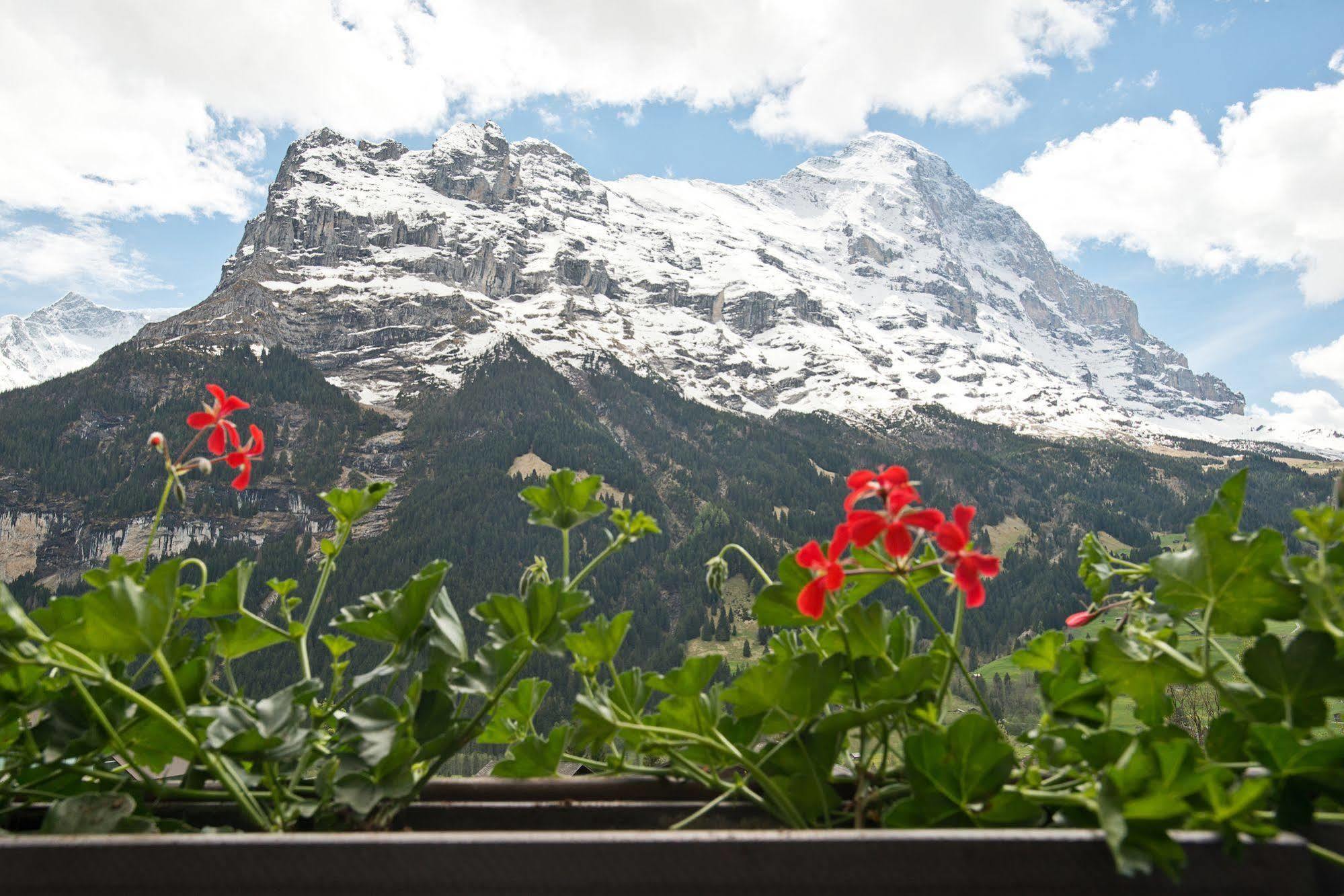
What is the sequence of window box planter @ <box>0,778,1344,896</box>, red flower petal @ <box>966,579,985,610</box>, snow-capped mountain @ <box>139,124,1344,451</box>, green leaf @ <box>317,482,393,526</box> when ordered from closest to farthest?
window box planter @ <box>0,778,1344,896</box> < red flower petal @ <box>966,579,985,610</box> < green leaf @ <box>317,482,393,526</box> < snow-capped mountain @ <box>139,124,1344,451</box>

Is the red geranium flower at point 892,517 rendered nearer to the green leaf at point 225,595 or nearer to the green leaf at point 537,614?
the green leaf at point 537,614

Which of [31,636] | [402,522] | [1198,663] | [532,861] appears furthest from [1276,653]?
[402,522]

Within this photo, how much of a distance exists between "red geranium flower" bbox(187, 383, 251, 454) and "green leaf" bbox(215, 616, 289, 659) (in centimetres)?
33

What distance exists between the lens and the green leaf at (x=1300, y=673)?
0.67 metres

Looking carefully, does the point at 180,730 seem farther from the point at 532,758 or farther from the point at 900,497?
the point at 900,497

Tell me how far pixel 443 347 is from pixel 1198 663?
148 metres

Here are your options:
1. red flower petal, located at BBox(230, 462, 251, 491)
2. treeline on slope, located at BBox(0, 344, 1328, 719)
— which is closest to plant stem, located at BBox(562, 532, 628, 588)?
red flower petal, located at BBox(230, 462, 251, 491)

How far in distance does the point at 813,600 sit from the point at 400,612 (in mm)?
433

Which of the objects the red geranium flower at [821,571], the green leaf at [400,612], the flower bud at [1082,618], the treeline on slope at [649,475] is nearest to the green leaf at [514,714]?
the green leaf at [400,612]

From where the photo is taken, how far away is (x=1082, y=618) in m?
1.08

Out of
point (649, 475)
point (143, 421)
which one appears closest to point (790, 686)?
point (649, 475)

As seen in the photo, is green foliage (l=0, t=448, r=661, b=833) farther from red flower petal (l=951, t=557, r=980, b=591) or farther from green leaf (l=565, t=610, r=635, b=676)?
red flower petal (l=951, t=557, r=980, b=591)

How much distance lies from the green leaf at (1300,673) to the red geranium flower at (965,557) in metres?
0.25

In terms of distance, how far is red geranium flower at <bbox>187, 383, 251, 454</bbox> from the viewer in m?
1.12
